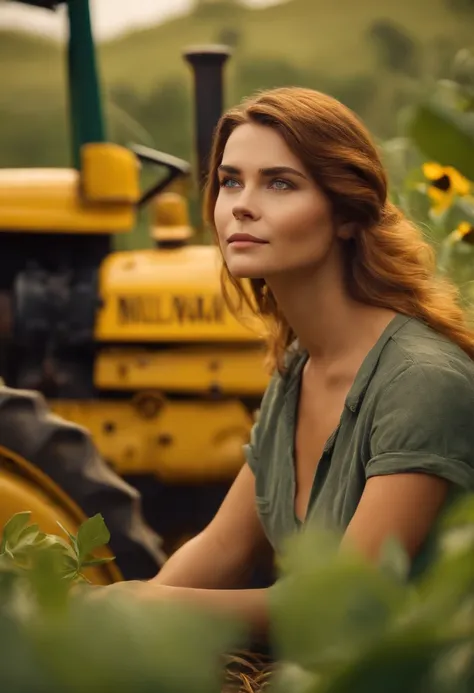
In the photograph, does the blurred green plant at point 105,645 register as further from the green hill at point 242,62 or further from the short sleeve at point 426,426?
the green hill at point 242,62

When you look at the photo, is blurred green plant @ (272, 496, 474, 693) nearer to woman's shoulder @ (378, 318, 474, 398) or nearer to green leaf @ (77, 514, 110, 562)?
green leaf @ (77, 514, 110, 562)

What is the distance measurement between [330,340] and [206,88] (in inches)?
53.4

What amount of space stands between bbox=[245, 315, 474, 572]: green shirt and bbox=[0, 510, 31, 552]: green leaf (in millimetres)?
383

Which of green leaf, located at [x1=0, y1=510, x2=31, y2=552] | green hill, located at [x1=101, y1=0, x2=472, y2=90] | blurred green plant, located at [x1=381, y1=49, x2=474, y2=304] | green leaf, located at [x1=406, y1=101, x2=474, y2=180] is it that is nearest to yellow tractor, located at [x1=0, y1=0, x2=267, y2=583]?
blurred green plant, located at [x1=381, y1=49, x2=474, y2=304]

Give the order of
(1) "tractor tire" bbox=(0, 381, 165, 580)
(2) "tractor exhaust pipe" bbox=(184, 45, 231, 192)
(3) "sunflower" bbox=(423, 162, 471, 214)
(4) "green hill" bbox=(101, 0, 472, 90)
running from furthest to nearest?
1. (4) "green hill" bbox=(101, 0, 472, 90)
2. (2) "tractor exhaust pipe" bbox=(184, 45, 231, 192)
3. (1) "tractor tire" bbox=(0, 381, 165, 580)
4. (3) "sunflower" bbox=(423, 162, 471, 214)

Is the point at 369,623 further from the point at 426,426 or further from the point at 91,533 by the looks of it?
the point at 426,426

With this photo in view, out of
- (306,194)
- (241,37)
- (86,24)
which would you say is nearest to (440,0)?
(241,37)

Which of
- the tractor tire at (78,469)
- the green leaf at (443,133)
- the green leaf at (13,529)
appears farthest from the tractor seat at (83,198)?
the green leaf at (443,133)

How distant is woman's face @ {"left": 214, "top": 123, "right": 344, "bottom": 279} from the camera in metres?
1.10

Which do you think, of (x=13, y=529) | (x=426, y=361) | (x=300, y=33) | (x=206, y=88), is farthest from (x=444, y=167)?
(x=300, y=33)

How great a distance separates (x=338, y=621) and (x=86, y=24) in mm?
2154

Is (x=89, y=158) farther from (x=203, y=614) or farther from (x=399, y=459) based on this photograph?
(x=203, y=614)

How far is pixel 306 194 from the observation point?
112 centimetres

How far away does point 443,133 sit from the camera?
329 millimetres
